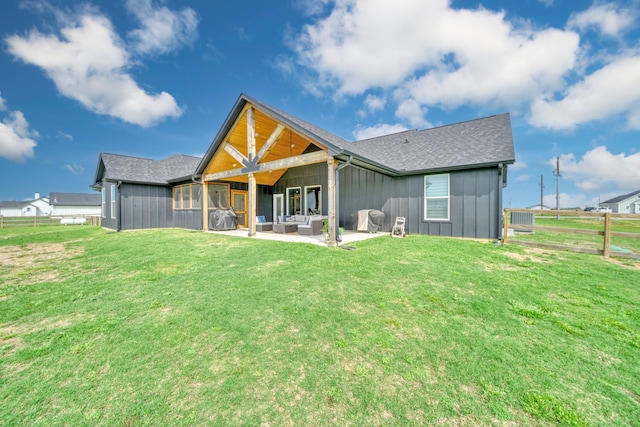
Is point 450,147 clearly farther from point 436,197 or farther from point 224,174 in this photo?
point 224,174

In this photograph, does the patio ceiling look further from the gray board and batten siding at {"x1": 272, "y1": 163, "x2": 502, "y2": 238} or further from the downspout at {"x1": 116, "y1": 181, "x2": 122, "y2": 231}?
the downspout at {"x1": 116, "y1": 181, "x2": 122, "y2": 231}

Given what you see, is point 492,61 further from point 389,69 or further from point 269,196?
point 269,196

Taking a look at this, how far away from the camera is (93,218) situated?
62.7ft

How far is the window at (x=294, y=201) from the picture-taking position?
1278 centimetres

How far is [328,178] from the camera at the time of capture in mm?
7027

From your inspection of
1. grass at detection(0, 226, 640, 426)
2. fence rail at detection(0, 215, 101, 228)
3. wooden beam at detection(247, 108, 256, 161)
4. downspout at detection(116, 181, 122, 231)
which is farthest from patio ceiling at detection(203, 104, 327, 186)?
fence rail at detection(0, 215, 101, 228)

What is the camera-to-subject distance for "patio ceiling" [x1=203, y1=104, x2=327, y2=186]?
8930 mm

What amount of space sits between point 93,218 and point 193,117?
12.3 meters

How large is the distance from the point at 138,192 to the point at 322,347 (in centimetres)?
1499

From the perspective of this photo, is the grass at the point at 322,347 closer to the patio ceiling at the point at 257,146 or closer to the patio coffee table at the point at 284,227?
the patio coffee table at the point at 284,227

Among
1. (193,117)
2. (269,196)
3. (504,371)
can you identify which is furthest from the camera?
(193,117)

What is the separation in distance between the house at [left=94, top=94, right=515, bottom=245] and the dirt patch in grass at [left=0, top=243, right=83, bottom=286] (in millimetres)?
4943

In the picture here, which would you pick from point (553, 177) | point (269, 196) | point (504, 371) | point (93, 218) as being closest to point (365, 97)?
point (269, 196)

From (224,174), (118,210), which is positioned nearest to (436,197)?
(224,174)
